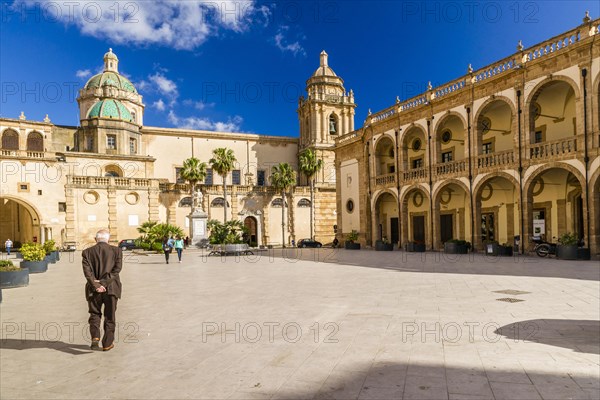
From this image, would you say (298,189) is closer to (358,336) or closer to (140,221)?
(140,221)

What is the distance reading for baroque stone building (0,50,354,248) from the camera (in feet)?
140

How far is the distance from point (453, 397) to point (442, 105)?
1051 inches

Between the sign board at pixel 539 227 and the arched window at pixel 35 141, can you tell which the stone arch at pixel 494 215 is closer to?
the sign board at pixel 539 227

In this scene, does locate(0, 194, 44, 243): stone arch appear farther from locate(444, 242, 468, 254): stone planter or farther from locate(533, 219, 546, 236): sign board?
locate(533, 219, 546, 236): sign board

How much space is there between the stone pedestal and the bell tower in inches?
787

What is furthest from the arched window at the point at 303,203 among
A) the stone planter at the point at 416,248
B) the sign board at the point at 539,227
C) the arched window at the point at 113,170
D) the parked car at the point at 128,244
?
the sign board at the point at 539,227

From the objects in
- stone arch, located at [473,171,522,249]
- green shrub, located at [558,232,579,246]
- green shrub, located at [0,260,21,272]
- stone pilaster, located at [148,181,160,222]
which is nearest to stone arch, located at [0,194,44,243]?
stone pilaster, located at [148,181,160,222]

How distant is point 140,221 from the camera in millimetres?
44938

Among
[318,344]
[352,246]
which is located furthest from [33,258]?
[352,246]

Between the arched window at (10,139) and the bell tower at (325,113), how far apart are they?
35.0 m

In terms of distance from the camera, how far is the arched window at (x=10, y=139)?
48062 mm

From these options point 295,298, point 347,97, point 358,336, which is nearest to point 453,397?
point 358,336

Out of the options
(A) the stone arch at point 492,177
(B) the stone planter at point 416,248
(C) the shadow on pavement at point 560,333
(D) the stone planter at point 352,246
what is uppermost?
(A) the stone arch at point 492,177

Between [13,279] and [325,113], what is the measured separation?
47.9 metres
